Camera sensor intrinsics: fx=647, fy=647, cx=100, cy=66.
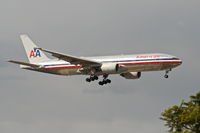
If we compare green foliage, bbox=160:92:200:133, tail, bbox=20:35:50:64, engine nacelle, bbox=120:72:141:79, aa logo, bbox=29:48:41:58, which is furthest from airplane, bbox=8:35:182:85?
green foliage, bbox=160:92:200:133

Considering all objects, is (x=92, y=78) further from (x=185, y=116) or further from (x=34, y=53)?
(x=185, y=116)

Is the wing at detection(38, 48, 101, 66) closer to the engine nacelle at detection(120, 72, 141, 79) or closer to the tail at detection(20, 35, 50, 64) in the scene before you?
the engine nacelle at detection(120, 72, 141, 79)

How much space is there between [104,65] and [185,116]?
32001 millimetres

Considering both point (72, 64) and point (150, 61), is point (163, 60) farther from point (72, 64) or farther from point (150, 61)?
point (72, 64)

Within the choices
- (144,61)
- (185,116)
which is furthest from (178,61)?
(185,116)

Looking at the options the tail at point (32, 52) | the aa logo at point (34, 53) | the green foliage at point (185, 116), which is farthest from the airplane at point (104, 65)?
the green foliage at point (185, 116)

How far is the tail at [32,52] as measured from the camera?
354ft

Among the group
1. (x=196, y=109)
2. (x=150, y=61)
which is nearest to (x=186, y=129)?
(x=196, y=109)

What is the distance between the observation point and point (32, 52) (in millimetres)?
110562

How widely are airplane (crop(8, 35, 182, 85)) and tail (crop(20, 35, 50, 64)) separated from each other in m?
1.00

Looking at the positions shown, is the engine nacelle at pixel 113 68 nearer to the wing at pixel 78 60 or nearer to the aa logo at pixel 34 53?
the wing at pixel 78 60

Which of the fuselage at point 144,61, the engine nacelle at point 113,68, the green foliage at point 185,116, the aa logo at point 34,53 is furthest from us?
the aa logo at point 34,53

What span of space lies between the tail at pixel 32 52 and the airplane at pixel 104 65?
100cm

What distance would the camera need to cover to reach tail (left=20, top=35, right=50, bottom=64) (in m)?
108
